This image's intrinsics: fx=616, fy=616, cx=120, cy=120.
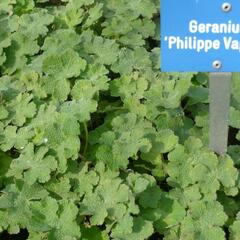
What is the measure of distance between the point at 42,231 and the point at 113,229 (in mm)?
259

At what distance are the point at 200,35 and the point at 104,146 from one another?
58 centimetres

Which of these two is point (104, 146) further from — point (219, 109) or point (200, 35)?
point (200, 35)

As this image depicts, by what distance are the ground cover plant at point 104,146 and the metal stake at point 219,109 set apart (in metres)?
0.06

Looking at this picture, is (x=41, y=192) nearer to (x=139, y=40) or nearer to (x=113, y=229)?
(x=113, y=229)

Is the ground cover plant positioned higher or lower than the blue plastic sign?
lower

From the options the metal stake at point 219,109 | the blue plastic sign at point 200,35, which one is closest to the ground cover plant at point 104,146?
the metal stake at point 219,109

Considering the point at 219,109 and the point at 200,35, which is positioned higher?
the point at 200,35

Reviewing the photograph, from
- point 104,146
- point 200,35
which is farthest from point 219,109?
point 104,146

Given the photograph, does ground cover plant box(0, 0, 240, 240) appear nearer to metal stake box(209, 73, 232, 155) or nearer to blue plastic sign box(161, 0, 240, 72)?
metal stake box(209, 73, 232, 155)

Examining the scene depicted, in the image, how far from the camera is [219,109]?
2375mm

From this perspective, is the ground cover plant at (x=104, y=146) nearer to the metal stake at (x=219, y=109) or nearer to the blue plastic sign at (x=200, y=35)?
the metal stake at (x=219, y=109)

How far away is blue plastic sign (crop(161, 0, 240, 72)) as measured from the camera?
2.19 meters

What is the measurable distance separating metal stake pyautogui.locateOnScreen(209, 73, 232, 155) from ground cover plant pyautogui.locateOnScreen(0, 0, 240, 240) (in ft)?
0.20

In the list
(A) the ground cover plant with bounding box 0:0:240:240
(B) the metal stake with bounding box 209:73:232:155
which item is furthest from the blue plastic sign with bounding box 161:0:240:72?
(A) the ground cover plant with bounding box 0:0:240:240
